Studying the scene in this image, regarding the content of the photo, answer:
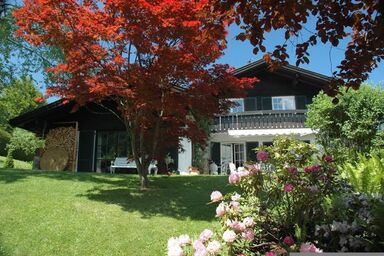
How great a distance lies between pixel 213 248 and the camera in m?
3.66

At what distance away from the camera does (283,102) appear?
2402cm

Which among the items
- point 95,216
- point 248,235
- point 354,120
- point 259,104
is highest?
point 259,104

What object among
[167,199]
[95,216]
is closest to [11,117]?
[167,199]

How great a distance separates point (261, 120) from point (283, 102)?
2.14 m

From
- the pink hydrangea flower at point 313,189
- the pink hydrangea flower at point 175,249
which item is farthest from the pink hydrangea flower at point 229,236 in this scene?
the pink hydrangea flower at point 313,189

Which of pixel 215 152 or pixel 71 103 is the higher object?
pixel 71 103

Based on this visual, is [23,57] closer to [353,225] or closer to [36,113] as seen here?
[36,113]

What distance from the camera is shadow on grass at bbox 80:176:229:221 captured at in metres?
8.30

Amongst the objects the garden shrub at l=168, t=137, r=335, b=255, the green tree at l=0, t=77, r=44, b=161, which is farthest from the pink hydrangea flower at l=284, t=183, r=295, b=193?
the green tree at l=0, t=77, r=44, b=161

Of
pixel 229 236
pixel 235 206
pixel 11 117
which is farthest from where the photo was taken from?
pixel 11 117

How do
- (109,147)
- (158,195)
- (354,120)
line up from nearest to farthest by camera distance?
(158,195) < (354,120) < (109,147)

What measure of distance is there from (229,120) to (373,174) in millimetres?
16912

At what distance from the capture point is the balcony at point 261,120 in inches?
886

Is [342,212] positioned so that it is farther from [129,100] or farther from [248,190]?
[129,100]
